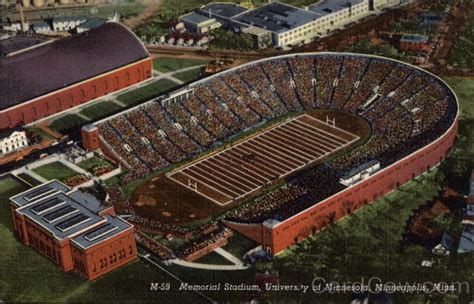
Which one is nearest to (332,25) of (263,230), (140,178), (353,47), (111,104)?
(353,47)

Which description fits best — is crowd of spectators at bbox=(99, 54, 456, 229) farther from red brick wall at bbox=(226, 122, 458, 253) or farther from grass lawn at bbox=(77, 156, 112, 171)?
grass lawn at bbox=(77, 156, 112, 171)

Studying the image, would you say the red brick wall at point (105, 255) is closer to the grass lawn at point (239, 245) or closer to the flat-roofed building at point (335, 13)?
the grass lawn at point (239, 245)

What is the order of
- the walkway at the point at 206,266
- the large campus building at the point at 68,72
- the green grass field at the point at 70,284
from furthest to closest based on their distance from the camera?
the large campus building at the point at 68,72, the walkway at the point at 206,266, the green grass field at the point at 70,284

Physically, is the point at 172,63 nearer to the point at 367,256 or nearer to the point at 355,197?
the point at 355,197

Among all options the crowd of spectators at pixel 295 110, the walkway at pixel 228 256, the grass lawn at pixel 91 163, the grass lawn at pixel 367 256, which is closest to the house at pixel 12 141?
the grass lawn at pixel 91 163

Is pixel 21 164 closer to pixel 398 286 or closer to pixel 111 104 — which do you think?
pixel 111 104

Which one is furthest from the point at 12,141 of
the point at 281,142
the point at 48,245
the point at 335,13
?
the point at 335,13
